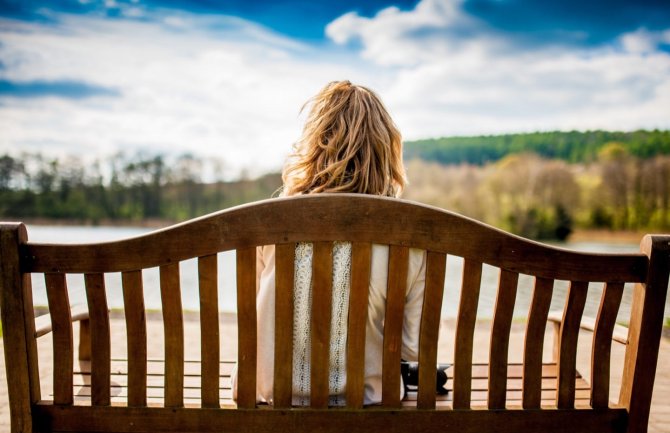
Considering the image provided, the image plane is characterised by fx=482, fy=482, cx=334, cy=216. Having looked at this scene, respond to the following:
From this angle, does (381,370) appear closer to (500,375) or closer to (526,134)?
(500,375)

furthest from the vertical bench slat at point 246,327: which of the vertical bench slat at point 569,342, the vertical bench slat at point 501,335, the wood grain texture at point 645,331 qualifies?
the wood grain texture at point 645,331

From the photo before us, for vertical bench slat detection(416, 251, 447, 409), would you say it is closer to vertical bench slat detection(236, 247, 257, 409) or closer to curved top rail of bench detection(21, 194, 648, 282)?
curved top rail of bench detection(21, 194, 648, 282)

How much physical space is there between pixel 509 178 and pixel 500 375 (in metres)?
50.4

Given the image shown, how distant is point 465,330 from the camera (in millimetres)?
1617

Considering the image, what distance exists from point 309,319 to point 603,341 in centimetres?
106

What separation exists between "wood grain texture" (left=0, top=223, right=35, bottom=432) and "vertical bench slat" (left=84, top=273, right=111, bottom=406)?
0.71 ft

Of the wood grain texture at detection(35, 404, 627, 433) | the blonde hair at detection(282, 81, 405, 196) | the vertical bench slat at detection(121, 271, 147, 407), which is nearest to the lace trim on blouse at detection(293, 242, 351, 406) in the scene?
the wood grain texture at detection(35, 404, 627, 433)

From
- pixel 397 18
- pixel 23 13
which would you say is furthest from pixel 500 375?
pixel 23 13

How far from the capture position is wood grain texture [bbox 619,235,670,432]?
65.2 inches

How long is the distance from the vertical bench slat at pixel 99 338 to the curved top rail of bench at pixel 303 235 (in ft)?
0.22

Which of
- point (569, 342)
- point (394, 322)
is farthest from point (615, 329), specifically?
point (394, 322)

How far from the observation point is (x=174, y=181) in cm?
5431

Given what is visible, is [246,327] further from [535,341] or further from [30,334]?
[535,341]

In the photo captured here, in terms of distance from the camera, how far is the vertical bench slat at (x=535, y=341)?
1628mm
